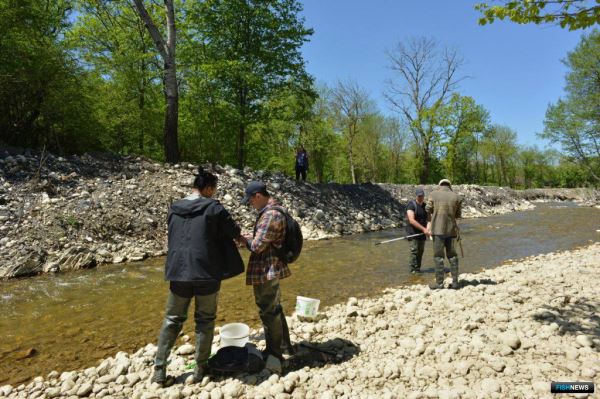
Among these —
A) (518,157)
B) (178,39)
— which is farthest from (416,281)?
(518,157)

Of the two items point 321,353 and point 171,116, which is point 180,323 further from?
point 171,116

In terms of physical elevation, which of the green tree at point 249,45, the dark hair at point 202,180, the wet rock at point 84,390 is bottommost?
the wet rock at point 84,390

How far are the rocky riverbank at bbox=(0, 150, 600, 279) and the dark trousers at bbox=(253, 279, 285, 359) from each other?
6.92 metres

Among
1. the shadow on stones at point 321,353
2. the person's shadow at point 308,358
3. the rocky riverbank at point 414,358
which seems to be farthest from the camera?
the shadow on stones at point 321,353

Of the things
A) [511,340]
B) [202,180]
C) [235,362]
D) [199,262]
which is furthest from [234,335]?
[511,340]

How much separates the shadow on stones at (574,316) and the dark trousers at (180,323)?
388 centimetres

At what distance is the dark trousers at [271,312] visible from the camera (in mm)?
3643

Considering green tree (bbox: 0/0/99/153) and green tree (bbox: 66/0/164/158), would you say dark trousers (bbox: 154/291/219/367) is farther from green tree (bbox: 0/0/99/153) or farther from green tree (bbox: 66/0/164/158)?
green tree (bbox: 66/0/164/158)

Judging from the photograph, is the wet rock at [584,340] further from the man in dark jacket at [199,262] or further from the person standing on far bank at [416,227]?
the person standing on far bank at [416,227]

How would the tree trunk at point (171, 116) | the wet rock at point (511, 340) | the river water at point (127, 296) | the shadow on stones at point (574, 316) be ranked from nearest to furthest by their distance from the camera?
the wet rock at point (511, 340)
the shadow on stones at point (574, 316)
the river water at point (127, 296)
the tree trunk at point (171, 116)

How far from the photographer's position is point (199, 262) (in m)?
3.34

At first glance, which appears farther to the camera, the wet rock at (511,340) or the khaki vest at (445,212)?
the khaki vest at (445,212)

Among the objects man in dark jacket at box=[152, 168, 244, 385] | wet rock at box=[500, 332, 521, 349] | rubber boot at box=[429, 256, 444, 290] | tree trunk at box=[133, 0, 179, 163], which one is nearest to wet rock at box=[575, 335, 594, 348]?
wet rock at box=[500, 332, 521, 349]

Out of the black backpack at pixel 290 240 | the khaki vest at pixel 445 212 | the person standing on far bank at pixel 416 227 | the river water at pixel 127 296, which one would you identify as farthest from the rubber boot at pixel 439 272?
the black backpack at pixel 290 240
